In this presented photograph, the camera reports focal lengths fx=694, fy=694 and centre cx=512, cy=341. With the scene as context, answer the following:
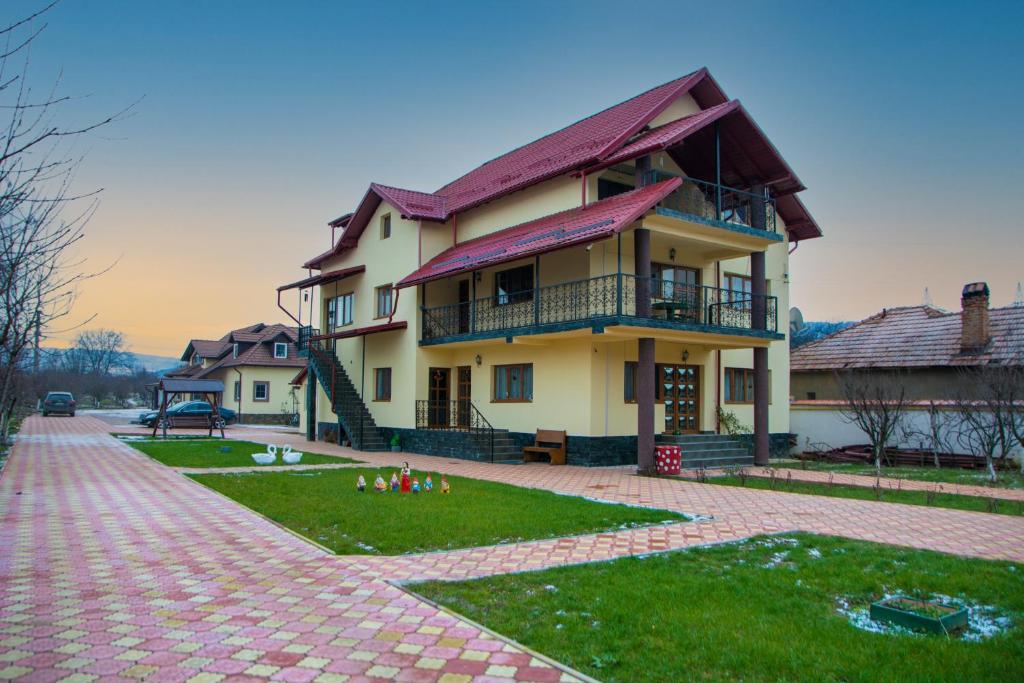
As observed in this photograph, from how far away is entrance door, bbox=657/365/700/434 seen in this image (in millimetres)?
18781

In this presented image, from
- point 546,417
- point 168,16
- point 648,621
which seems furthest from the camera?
point 546,417

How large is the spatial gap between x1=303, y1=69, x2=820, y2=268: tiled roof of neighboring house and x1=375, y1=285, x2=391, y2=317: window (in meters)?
2.82

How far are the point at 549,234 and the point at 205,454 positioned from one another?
1098 centimetres

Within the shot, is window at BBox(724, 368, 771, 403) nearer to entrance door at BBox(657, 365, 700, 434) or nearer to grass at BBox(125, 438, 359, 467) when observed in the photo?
entrance door at BBox(657, 365, 700, 434)

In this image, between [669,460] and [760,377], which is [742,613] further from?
[760,377]

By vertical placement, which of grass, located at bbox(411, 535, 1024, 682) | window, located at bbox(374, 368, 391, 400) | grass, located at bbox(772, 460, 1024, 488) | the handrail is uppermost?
window, located at bbox(374, 368, 391, 400)

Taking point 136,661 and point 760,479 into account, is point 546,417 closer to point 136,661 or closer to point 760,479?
point 760,479

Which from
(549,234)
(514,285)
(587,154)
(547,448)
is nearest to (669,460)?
(547,448)

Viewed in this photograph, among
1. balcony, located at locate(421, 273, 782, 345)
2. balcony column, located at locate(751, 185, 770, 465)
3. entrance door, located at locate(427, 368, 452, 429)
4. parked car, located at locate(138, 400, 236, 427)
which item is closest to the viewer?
balcony, located at locate(421, 273, 782, 345)

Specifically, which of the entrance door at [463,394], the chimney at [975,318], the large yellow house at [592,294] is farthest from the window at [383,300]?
the chimney at [975,318]

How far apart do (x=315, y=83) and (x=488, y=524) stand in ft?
34.6

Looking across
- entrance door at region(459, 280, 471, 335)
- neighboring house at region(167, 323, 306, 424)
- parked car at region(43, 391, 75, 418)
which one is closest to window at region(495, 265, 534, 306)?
entrance door at region(459, 280, 471, 335)

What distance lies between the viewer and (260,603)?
216 inches

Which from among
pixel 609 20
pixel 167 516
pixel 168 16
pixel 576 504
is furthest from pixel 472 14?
pixel 167 516
